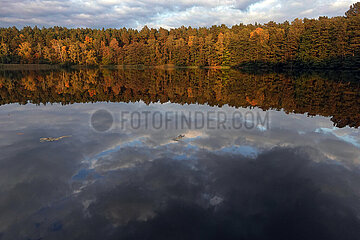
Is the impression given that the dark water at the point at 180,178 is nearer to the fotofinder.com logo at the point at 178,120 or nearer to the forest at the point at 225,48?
the fotofinder.com logo at the point at 178,120

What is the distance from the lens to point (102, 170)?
745 cm

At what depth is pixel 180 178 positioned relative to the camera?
22.7 feet

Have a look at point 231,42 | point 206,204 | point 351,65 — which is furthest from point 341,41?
point 206,204

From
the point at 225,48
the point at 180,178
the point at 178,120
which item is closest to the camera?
the point at 180,178

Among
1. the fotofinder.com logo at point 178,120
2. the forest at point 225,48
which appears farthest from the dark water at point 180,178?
the forest at point 225,48

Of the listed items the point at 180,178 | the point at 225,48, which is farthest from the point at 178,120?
the point at 225,48

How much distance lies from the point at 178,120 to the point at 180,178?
24.3 feet

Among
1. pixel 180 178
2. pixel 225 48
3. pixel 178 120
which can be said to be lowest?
pixel 180 178

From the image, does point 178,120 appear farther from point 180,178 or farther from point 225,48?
point 225,48

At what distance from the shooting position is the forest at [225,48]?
64125 mm

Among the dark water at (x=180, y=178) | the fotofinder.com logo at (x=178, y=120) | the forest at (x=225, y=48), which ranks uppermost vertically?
the forest at (x=225, y=48)

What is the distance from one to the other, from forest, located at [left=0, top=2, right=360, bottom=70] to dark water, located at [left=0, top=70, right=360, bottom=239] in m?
61.8

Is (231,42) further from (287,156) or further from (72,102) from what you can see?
(287,156)

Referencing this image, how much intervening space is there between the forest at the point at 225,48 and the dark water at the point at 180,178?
6179cm
